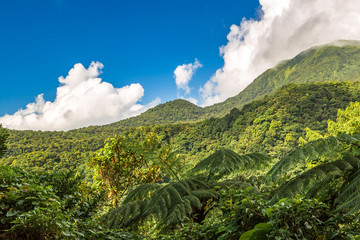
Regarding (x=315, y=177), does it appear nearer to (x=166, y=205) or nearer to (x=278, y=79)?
(x=166, y=205)

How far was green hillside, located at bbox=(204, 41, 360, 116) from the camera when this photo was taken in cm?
10516

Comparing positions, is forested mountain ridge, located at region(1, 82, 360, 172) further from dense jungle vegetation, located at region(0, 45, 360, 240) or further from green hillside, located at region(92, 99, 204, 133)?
green hillside, located at region(92, 99, 204, 133)

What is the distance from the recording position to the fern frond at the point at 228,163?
2.63 m

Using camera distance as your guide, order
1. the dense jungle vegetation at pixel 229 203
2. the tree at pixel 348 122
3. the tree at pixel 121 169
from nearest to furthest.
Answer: the dense jungle vegetation at pixel 229 203
the tree at pixel 121 169
the tree at pixel 348 122

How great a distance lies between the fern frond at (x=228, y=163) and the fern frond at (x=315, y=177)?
1.14 meters

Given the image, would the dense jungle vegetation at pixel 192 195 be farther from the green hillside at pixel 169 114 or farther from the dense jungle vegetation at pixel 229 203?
the green hillside at pixel 169 114

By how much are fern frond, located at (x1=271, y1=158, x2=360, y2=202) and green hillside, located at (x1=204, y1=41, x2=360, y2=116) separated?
112 m

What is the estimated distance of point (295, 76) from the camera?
129 m

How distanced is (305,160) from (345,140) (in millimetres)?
351

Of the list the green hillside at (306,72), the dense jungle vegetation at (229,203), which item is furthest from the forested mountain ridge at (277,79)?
the dense jungle vegetation at (229,203)

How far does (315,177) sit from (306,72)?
142187 millimetres

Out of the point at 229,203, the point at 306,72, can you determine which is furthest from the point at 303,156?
the point at 306,72

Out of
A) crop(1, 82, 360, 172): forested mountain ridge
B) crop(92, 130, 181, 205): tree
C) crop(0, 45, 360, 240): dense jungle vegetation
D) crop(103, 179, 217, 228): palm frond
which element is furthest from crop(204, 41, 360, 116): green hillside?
crop(103, 179, 217, 228): palm frond

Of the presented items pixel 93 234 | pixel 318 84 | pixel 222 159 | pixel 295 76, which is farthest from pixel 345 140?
pixel 295 76
